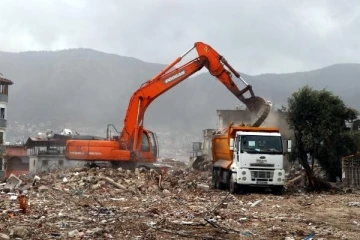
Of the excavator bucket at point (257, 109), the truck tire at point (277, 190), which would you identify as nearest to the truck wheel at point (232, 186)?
the truck tire at point (277, 190)

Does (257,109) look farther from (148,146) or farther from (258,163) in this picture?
(148,146)

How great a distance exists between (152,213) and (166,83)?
1381 centimetres

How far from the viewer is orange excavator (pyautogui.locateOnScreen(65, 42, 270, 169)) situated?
26875 millimetres

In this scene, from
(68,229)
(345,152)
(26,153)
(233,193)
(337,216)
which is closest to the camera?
(68,229)

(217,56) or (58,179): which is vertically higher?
(217,56)

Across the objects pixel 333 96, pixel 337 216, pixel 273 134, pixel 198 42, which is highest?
pixel 198 42

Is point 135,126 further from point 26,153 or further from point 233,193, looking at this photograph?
point 26,153

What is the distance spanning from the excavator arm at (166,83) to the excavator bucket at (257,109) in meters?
0.70

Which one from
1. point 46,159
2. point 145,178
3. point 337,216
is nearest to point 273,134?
point 145,178

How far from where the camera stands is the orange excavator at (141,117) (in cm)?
2688

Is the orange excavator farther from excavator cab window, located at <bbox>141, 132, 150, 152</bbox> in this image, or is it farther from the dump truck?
the dump truck

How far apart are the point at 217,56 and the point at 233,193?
7.53 meters

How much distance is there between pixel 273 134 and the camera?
23.0 m

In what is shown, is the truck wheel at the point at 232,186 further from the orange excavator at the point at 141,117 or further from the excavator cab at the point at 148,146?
the excavator cab at the point at 148,146
